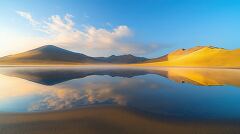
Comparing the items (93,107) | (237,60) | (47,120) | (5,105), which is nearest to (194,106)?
(93,107)

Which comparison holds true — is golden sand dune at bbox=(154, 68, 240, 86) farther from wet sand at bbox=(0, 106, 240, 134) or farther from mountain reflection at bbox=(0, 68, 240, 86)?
wet sand at bbox=(0, 106, 240, 134)

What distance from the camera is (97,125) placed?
858 centimetres

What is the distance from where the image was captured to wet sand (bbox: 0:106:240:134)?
7.90 metres

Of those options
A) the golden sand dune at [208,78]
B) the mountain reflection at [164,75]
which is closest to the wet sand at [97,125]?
the mountain reflection at [164,75]

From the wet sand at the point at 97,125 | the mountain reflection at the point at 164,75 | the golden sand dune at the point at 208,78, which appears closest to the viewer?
the wet sand at the point at 97,125

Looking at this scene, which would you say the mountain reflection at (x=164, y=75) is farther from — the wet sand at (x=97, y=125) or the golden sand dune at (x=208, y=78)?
the wet sand at (x=97, y=125)

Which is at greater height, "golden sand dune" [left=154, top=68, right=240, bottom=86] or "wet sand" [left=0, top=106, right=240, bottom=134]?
"golden sand dune" [left=154, top=68, right=240, bottom=86]

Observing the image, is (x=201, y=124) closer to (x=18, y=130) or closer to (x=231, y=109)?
(x=231, y=109)

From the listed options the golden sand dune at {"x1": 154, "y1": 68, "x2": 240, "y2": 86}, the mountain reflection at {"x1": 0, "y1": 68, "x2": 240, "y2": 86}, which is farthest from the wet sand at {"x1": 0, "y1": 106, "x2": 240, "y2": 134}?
the golden sand dune at {"x1": 154, "y1": 68, "x2": 240, "y2": 86}

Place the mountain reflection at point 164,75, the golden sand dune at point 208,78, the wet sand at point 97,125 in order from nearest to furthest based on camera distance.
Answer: the wet sand at point 97,125
the golden sand dune at point 208,78
the mountain reflection at point 164,75

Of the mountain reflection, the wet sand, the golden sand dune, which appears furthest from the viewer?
the mountain reflection

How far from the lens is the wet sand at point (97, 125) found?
790 centimetres

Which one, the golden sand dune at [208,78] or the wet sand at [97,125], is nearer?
the wet sand at [97,125]

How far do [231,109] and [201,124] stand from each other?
400cm
